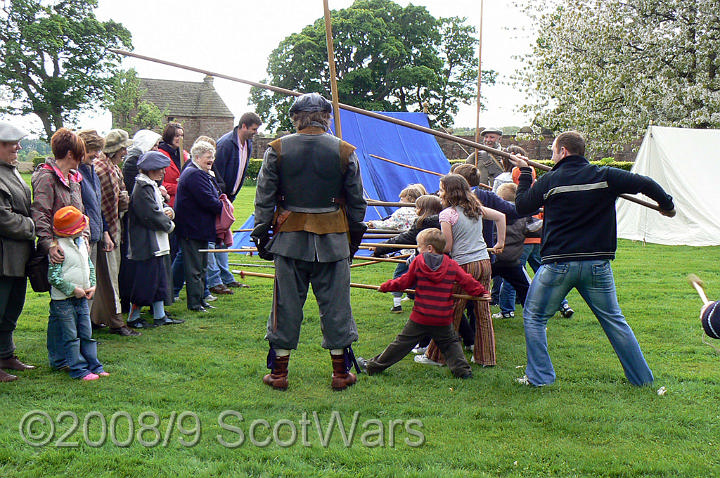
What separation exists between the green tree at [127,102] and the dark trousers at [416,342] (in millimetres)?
42686

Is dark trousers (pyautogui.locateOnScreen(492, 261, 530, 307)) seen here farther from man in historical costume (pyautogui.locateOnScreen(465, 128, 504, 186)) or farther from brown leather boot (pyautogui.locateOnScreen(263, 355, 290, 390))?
man in historical costume (pyautogui.locateOnScreen(465, 128, 504, 186))

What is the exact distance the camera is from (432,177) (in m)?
12.6

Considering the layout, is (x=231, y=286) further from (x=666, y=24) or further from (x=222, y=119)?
(x=222, y=119)

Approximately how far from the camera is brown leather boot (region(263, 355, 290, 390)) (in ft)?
14.7

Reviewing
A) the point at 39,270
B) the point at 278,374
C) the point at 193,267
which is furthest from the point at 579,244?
the point at 193,267

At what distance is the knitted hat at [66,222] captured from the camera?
4445 millimetres

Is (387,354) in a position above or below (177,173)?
below

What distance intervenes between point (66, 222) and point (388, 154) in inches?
320

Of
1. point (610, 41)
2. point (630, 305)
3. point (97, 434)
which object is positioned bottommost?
point (630, 305)

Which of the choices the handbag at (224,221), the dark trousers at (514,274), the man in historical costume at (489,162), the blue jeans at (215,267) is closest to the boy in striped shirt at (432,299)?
the dark trousers at (514,274)

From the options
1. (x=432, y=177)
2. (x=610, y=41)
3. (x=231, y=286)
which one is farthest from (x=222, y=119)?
(x=231, y=286)

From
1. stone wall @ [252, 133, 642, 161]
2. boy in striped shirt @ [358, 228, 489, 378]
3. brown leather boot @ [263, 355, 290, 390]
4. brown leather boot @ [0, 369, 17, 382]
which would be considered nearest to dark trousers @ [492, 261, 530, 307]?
boy in striped shirt @ [358, 228, 489, 378]

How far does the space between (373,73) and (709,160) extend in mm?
32546

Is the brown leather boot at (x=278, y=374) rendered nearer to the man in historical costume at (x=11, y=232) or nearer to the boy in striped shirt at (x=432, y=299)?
the boy in striped shirt at (x=432, y=299)
